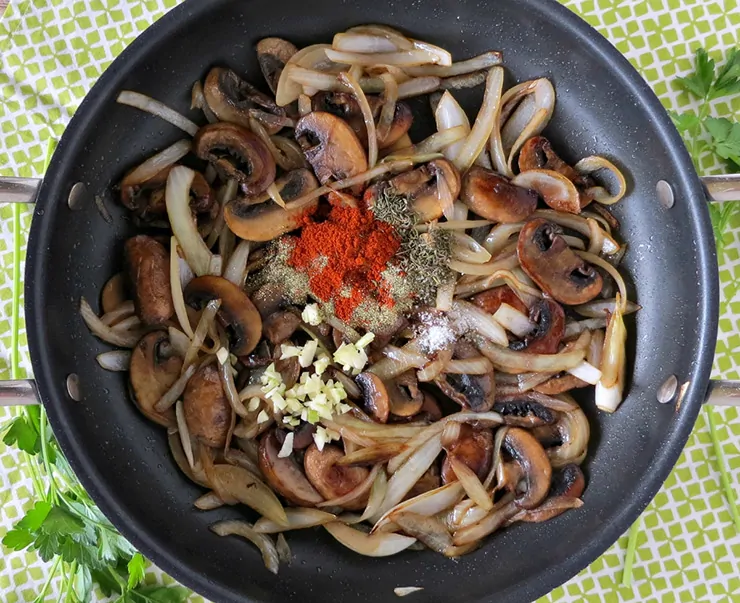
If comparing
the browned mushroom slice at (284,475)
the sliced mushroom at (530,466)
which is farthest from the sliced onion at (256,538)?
the sliced mushroom at (530,466)

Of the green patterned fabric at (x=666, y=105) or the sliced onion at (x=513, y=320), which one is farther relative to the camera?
the green patterned fabric at (x=666, y=105)

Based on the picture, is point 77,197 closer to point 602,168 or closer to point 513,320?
point 513,320

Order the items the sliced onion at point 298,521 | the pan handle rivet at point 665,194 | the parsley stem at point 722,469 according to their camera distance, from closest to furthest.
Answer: the pan handle rivet at point 665,194 < the sliced onion at point 298,521 < the parsley stem at point 722,469

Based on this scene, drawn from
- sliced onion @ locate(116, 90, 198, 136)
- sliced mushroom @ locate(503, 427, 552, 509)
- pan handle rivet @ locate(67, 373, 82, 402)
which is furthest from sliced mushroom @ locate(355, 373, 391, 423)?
sliced onion @ locate(116, 90, 198, 136)

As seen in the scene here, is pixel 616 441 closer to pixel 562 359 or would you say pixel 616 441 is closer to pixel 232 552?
pixel 562 359

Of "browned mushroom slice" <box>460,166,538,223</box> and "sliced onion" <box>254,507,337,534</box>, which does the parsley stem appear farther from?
"sliced onion" <box>254,507,337,534</box>

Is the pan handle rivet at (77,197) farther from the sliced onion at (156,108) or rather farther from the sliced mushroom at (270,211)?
the sliced mushroom at (270,211)
